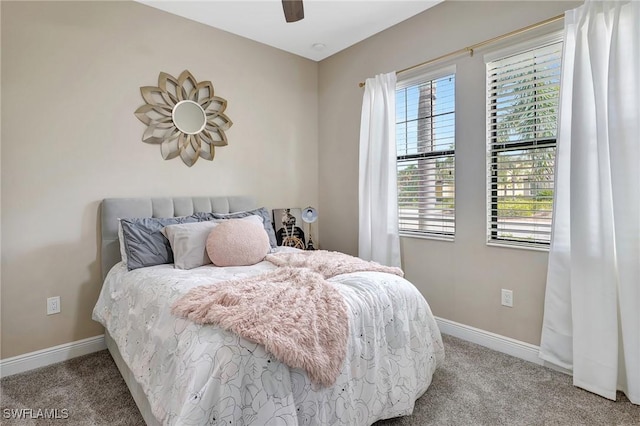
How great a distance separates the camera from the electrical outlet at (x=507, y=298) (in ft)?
8.14

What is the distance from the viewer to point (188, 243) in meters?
2.38

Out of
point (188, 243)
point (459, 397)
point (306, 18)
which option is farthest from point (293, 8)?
point (459, 397)

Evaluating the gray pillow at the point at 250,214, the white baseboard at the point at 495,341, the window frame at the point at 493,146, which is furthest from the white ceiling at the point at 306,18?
the white baseboard at the point at 495,341

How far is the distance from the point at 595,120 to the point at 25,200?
3.67 metres

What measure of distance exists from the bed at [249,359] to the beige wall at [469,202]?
→ 83cm

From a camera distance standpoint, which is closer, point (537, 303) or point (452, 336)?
point (537, 303)

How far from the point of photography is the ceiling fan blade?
1766mm

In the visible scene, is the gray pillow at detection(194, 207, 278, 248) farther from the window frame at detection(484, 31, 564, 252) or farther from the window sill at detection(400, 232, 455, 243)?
the window frame at detection(484, 31, 564, 252)

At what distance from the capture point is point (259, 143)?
11.7ft

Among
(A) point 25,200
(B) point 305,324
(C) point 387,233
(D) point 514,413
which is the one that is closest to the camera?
(B) point 305,324

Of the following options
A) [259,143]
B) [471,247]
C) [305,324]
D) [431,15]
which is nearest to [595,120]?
[471,247]

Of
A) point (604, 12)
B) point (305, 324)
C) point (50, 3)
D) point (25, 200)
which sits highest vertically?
point (50, 3)

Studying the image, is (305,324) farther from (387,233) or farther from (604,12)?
(604,12)

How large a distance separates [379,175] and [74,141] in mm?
2481
